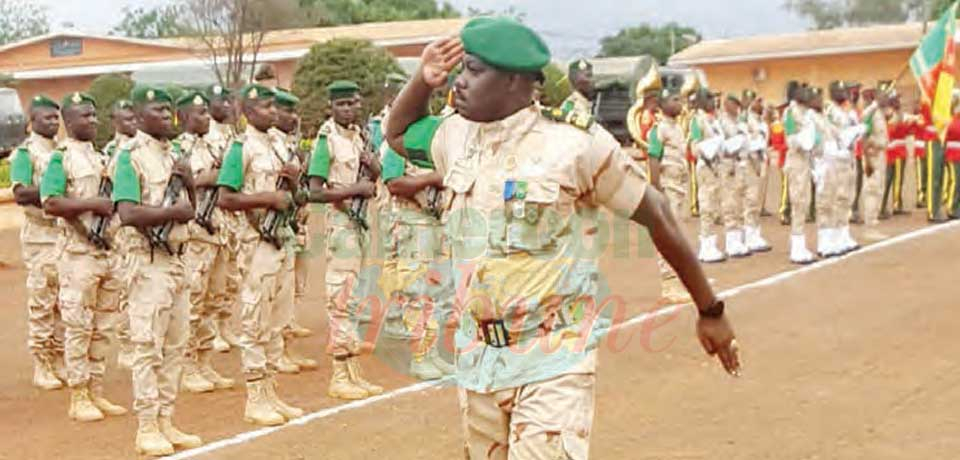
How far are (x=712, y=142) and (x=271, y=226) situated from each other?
8.32 m

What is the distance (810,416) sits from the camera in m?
7.46

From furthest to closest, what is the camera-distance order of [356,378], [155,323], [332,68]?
[332,68] < [356,378] < [155,323]

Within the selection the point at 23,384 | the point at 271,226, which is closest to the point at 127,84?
the point at 23,384

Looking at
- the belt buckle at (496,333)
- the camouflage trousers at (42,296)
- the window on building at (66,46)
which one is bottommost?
the camouflage trousers at (42,296)

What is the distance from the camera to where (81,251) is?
26.9 ft

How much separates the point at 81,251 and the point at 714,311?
5241mm

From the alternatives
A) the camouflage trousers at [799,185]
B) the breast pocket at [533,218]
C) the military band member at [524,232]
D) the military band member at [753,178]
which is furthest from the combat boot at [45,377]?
the military band member at [753,178]

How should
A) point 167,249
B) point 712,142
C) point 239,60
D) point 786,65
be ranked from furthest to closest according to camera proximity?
point 786,65 → point 239,60 → point 712,142 → point 167,249

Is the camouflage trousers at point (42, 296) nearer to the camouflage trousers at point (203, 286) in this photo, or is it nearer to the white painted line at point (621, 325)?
the camouflage trousers at point (203, 286)

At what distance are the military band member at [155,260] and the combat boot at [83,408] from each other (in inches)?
39.6

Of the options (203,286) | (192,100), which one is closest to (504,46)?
(192,100)

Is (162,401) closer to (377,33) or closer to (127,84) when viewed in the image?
(127,84)

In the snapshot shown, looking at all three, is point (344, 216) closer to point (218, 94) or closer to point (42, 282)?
point (218, 94)

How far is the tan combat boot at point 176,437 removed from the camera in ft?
23.7
